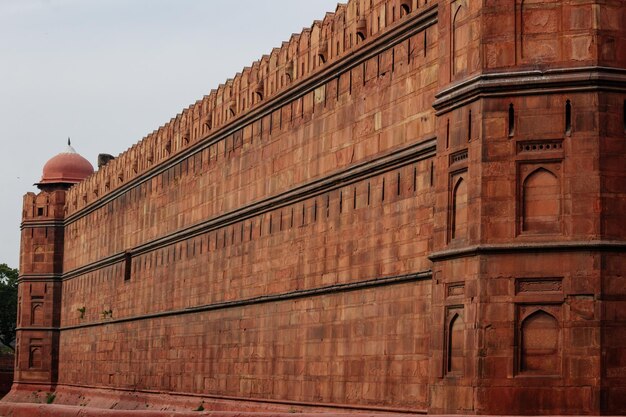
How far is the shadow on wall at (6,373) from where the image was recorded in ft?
180

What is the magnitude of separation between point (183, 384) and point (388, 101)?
41.0 feet

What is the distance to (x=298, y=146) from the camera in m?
25.0

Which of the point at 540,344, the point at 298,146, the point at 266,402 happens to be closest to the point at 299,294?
the point at 266,402

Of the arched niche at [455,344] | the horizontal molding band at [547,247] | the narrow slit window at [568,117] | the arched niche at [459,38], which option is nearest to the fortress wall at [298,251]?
the arched niche at [459,38]

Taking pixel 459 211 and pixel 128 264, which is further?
pixel 128 264

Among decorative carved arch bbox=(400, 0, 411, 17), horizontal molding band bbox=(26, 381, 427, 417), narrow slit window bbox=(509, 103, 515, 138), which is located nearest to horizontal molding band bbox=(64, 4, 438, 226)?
decorative carved arch bbox=(400, 0, 411, 17)

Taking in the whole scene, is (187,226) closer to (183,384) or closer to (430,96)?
(183,384)

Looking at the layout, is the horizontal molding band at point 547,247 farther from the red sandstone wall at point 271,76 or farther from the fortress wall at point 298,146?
the red sandstone wall at point 271,76

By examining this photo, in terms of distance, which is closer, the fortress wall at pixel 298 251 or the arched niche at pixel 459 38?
the arched niche at pixel 459 38

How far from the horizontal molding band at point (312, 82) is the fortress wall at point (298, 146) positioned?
0.10 metres

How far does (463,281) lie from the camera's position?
16656 millimetres

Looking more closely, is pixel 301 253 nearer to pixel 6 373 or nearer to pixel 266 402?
pixel 266 402

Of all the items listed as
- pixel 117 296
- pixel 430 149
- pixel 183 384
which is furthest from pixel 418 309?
pixel 117 296

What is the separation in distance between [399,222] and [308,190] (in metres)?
4.26
